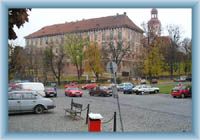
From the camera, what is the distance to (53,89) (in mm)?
31031

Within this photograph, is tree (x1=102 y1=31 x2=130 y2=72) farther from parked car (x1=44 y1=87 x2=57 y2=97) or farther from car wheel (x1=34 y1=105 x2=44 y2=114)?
car wheel (x1=34 y1=105 x2=44 y2=114)

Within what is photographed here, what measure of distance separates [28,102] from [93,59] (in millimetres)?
12431

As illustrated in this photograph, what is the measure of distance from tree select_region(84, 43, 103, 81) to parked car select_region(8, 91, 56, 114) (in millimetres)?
8908

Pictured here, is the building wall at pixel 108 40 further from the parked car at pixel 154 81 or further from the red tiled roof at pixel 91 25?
the parked car at pixel 154 81

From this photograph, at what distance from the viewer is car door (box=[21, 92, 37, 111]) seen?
16.5m

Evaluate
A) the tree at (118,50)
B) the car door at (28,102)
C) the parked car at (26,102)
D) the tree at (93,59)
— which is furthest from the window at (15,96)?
the tree at (118,50)

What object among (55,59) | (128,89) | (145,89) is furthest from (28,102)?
(55,59)

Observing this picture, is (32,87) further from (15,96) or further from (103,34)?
(103,34)

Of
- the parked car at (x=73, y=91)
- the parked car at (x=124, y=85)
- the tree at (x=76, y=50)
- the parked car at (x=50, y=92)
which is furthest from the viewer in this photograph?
the parked car at (x=124, y=85)

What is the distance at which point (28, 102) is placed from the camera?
54.6 ft

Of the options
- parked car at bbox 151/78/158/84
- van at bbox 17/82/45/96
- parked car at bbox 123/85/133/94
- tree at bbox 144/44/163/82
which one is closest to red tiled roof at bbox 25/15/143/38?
tree at bbox 144/44/163/82

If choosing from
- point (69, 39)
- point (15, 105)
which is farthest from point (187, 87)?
point (15, 105)

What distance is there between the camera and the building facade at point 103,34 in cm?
3211

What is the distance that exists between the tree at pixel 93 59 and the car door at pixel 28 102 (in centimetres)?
920
